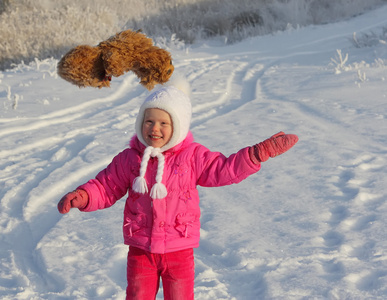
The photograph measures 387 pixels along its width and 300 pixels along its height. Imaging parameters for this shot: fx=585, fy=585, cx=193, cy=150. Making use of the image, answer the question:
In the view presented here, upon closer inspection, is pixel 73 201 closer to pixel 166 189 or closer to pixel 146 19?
pixel 166 189

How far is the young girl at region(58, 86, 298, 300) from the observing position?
255 cm

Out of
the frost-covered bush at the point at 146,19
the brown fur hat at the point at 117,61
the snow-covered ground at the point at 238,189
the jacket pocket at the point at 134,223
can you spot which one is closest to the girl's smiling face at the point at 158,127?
the brown fur hat at the point at 117,61

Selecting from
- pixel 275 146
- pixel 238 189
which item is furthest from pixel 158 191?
pixel 238 189

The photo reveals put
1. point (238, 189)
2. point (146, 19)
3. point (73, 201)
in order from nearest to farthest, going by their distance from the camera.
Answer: point (73, 201) < point (238, 189) < point (146, 19)

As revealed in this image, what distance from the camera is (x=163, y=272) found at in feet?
8.59

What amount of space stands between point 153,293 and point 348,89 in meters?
5.71

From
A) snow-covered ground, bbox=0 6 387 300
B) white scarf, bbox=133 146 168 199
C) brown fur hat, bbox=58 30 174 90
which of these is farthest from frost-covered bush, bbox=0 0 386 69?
white scarf, bbox=133 146 168 199

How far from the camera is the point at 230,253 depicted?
11.7 feet

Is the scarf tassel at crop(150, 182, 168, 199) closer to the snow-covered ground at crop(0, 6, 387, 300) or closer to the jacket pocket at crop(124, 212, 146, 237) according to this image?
the jacket pocket at crop(124, 212, 146, 237)

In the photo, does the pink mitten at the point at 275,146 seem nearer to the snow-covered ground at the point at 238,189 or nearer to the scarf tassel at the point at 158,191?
the scarf tassel at the point at 158,191

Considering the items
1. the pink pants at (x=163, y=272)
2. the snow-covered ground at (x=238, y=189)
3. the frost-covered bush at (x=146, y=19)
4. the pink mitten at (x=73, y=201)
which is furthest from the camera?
the frost-covered bush at (x=146, y=19)

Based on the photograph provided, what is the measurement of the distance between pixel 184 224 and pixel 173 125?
A: 17.4 inches

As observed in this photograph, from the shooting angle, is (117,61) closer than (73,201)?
No

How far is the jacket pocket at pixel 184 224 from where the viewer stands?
8.43 feet
